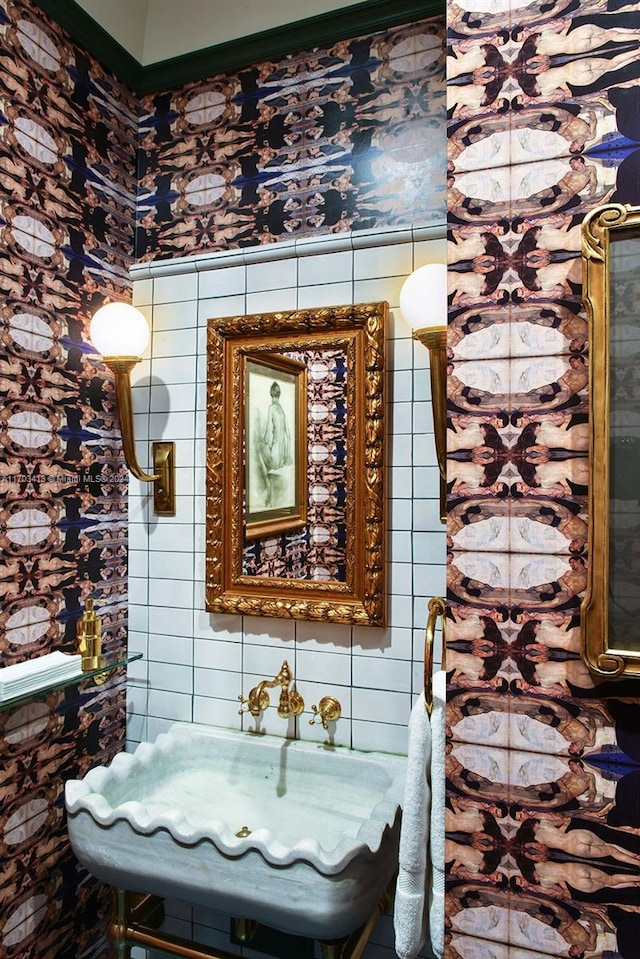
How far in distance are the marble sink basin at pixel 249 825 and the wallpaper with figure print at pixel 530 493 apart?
366 millimetres

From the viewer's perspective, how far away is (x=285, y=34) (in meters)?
1.74

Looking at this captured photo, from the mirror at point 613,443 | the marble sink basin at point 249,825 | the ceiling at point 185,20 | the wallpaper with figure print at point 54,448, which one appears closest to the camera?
the mirror at point 613,443

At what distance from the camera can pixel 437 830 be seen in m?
0.98

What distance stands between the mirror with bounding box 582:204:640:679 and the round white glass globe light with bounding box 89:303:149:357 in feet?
4.05

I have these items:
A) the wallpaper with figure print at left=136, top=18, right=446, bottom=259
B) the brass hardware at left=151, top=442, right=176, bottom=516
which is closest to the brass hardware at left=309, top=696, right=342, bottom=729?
the brass hardware at left=151, top=442, right=176, bottom=516

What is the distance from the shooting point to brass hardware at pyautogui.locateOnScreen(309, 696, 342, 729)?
165 centimetres

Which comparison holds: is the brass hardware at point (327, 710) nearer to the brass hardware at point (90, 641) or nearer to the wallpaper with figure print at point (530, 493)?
the brass hardware at point (90, 641)

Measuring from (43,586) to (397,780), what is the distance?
998 mm

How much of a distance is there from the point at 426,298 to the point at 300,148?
676 millimetres

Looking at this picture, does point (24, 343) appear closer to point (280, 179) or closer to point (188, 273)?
point (188, 273)

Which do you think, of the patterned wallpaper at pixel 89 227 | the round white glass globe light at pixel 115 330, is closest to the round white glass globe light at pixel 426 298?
the patterned wallpaper at pixel 89 227

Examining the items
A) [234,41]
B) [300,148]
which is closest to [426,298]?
[300,148]

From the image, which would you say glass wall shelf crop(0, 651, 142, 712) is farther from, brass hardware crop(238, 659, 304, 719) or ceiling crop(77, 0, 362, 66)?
ceiling crop(77, 0, 362, 66)

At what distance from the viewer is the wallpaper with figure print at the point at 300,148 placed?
5.39 ft
